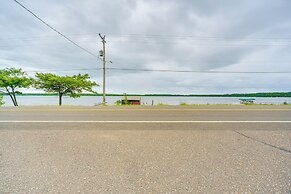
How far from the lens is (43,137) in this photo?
15.8 feet

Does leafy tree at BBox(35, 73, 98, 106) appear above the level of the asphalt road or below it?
above

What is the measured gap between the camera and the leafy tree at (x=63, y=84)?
32.8 metres

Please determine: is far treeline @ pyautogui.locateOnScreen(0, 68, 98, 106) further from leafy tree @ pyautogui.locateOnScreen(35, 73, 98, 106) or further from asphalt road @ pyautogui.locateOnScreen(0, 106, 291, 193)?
asphalt road @ pyautogui.locateOnScreen(0, 106, 291, 193)

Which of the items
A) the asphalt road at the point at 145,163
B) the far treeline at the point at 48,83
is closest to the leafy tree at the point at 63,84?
the far treeline at the point at 48,83

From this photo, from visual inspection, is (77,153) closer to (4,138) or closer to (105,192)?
(105,192)

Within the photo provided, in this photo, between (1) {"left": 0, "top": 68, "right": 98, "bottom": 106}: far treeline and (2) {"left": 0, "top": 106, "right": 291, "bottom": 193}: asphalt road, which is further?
(1) {"left": 0, "top": 68, "right": 98, "bottom": 106}: far treeline

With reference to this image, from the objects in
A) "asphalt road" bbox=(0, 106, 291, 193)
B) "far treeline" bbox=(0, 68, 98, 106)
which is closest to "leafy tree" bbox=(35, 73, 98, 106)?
"far treeline" bbox=(0, 68, 98, 106)

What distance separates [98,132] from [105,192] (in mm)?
3411

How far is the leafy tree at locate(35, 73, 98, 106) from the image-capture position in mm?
32812

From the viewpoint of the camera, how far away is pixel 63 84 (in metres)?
34.5

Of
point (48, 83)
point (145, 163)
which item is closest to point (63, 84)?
point (48, 83)

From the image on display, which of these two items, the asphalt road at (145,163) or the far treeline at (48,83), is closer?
the asphalt road at (145,163)

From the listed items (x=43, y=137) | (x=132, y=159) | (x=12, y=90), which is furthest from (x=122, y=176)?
(x=12, y=90)

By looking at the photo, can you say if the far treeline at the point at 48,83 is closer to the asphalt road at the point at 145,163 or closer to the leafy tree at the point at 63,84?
the leafy tree at the point at 63,84
